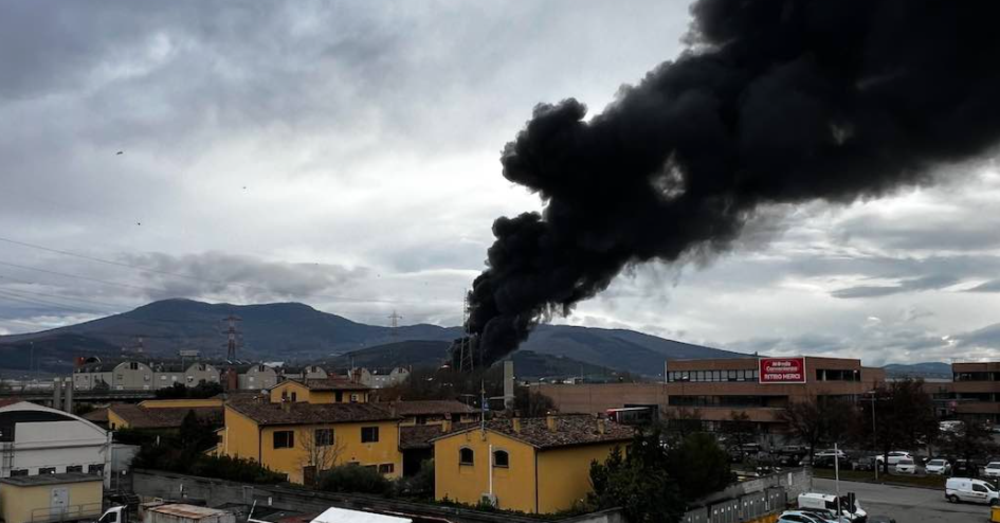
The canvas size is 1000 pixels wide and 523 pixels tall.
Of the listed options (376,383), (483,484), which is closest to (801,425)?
(483,484)

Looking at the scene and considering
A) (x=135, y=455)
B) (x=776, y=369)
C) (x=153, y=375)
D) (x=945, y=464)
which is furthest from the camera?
(x=153, y=375)

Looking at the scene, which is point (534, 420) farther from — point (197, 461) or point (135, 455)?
Answer: point (135, 455)

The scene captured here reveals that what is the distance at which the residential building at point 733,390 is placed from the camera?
251ft

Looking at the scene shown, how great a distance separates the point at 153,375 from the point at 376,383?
47.5 meters

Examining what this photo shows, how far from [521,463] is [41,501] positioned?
18989 millimetres

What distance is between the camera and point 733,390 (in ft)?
263

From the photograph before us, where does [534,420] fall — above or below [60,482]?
above

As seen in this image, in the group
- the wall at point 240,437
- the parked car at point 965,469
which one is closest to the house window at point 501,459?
the wall at point 240,437

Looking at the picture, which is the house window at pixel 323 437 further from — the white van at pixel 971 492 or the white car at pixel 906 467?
the white car at pixel 906 467

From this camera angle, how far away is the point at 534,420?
34.0 m

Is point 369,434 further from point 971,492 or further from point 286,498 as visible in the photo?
point 971,492

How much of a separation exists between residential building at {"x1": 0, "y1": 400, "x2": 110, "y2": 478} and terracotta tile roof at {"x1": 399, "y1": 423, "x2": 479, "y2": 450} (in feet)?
49.7

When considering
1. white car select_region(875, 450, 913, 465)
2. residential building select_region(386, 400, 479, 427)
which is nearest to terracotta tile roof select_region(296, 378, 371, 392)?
residential building select_region(386, 400, 479, 427)

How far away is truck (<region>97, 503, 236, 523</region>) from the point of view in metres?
25.3
